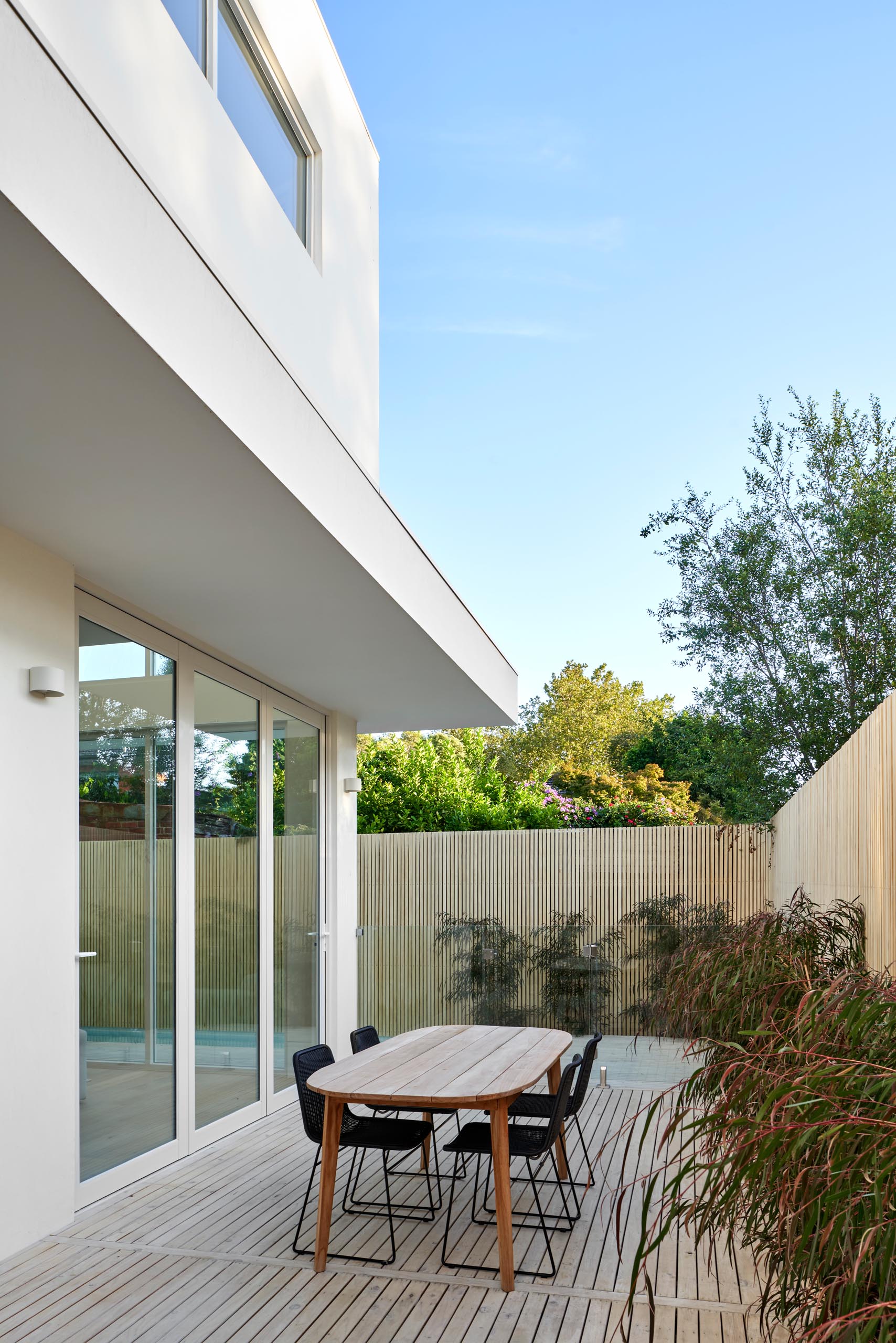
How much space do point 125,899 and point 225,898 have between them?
4.03ft

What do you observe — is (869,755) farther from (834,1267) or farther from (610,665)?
(610,665)

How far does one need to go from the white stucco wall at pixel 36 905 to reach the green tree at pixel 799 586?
369 inches

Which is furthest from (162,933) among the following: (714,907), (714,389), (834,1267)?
(714,389)

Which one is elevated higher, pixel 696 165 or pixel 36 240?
pixel 696 165

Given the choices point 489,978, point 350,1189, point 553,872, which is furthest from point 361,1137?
point 553,872

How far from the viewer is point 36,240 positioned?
250 cm

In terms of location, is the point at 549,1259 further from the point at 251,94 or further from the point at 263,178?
the point at 251,94

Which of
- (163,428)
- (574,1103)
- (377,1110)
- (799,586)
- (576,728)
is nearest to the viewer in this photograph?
(163,428)

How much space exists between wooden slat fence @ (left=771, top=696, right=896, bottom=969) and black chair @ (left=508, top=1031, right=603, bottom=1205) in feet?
4.48

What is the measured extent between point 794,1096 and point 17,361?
2.68m

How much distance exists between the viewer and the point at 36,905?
15.4 feet

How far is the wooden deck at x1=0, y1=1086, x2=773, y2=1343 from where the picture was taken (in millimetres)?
3697

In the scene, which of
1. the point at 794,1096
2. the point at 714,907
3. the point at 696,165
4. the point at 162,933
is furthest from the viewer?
the point at 696,165

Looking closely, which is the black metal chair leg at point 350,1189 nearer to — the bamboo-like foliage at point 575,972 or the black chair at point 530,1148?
the black chair at point 530,1148
